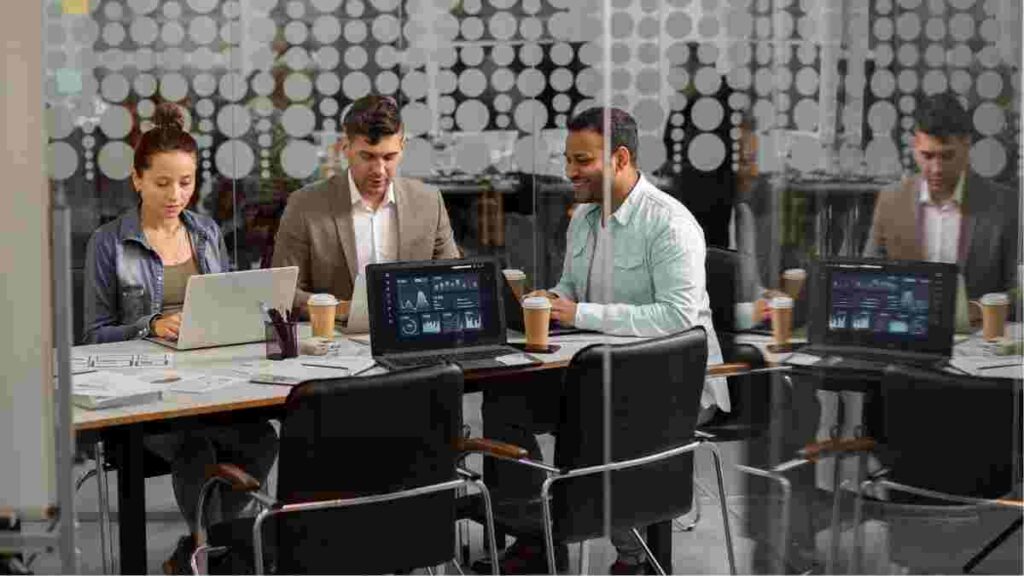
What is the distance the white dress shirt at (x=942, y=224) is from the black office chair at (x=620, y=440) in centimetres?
62

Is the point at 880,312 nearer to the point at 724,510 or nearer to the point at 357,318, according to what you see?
the point at 724,510

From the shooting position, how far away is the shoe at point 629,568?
13.4ft

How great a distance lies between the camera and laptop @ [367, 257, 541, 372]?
4.18m

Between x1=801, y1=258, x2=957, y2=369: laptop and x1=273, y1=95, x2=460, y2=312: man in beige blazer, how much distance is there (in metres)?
2.02

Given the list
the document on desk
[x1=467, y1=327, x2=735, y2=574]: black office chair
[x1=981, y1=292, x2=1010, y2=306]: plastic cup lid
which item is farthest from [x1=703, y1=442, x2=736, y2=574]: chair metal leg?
[x1=981, y1=292, x2=1010, y2=306]: plastic cup lid

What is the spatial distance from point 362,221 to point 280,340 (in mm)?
893

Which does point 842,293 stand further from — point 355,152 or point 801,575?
point 355,152

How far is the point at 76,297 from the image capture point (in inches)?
185

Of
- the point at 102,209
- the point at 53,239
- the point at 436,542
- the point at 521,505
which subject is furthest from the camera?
the point at 102,209

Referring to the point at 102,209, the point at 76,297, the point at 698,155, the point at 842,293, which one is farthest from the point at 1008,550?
the point at 102,209

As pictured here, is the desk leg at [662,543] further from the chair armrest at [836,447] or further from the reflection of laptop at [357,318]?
the reflection of laptop at [357,318]

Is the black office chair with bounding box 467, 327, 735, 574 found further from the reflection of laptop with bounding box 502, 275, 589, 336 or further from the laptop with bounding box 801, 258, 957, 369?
the reflection of laptop with bounding box 502, 275, 589, 336

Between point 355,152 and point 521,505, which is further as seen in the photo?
point 355,152

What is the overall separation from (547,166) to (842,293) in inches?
90.3
